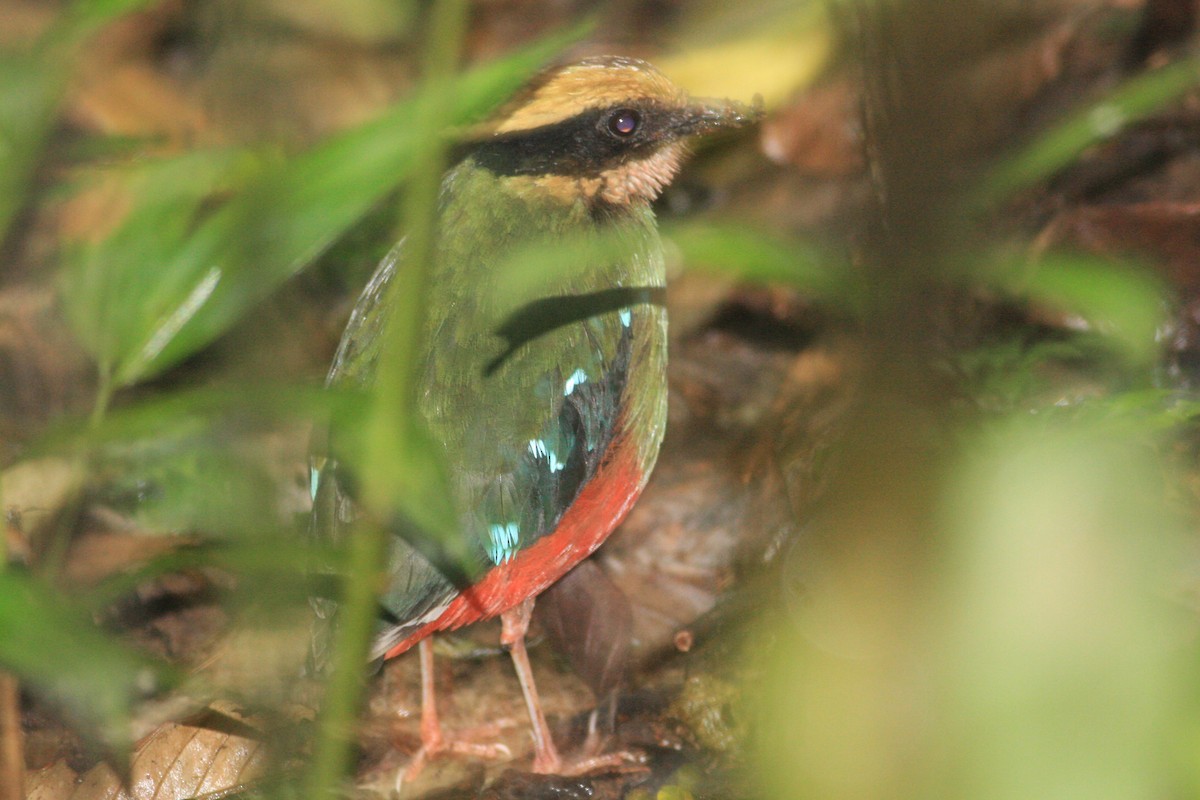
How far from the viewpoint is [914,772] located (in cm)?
75

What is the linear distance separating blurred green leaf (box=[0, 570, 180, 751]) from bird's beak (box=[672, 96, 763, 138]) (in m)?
2.24

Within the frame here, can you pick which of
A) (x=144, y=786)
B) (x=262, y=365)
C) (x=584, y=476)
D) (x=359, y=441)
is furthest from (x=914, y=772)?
(x=144, y=786)

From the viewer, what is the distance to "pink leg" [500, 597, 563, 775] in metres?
3.47

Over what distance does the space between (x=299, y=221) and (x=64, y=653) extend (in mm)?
1460

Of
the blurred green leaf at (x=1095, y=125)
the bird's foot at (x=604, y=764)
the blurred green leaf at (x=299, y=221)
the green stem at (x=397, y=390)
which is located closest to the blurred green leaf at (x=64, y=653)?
the green stem at (x=397, y=390)

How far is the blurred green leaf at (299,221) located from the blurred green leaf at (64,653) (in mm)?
1052

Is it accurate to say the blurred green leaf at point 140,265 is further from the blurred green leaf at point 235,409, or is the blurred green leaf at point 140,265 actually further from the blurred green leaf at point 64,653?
the blurred green leaf at point 64,653

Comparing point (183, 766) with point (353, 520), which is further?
point (183, 766)

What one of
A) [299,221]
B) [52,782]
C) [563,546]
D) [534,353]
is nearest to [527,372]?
[534,353]

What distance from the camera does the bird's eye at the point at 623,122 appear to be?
3471 millimetres

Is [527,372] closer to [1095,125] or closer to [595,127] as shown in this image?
[595,127]

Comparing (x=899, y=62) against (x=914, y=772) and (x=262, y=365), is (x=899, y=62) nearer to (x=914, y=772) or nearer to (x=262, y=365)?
(x=914, y=772)

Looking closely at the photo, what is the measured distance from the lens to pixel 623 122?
347 cm

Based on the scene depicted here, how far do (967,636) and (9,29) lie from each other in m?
6.45
